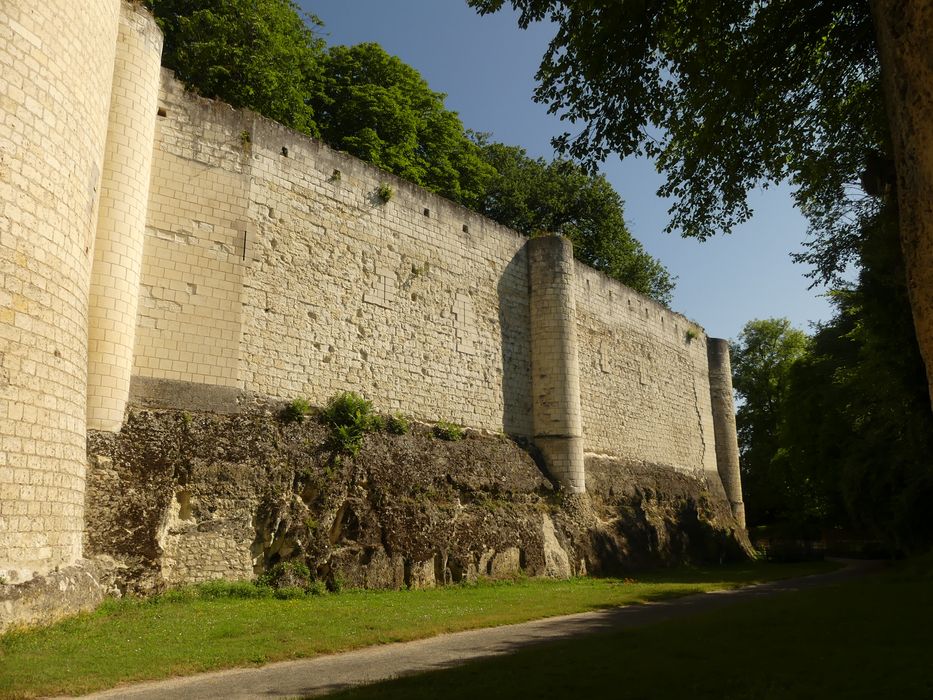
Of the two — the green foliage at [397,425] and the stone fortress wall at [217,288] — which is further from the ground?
the stone fortress wall at [217,288]

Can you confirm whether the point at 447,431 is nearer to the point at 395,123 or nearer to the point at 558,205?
the point at 395,123

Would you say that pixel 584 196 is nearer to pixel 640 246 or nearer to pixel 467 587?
pixel 640 246

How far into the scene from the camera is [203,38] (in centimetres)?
2058

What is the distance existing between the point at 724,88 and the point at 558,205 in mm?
23117

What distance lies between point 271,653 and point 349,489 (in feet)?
19.1

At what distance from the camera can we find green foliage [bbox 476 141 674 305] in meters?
31.3

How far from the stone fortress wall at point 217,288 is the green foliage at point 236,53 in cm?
654

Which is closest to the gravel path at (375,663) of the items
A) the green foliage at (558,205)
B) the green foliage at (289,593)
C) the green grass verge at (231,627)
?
the green grass verge at (231,627)

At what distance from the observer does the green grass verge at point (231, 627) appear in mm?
6656

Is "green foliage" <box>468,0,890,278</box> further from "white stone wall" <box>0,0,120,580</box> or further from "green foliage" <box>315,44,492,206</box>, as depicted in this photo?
"green foliage" <box>315,44,492,206</box>

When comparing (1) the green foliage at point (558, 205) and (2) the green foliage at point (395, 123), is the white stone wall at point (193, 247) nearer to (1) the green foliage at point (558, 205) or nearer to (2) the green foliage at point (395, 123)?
(2) the green foliage at point (395, 123)

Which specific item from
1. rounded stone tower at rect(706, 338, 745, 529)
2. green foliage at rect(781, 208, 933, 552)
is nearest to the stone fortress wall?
green foliage at rect(781, 208, 933, 552)

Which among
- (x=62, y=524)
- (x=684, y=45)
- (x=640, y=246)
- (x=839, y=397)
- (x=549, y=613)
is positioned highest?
(x=640, y=246)

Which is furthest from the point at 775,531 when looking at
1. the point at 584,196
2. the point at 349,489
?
the point at 349,489
